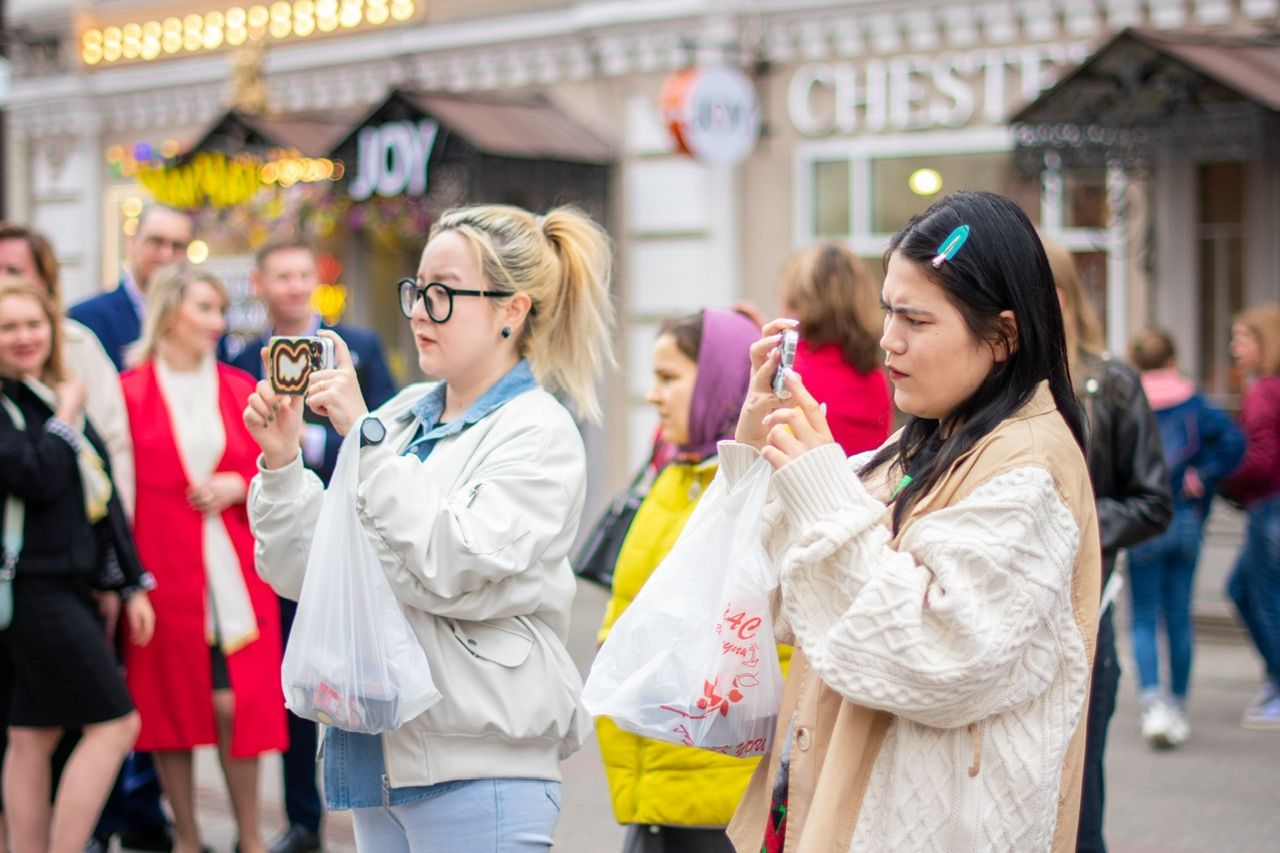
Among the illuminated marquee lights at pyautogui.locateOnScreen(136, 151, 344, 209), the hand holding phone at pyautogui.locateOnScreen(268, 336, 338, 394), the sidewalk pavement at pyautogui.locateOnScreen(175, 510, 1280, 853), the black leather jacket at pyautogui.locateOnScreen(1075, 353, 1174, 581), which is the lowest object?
the sidewalk pavement at pyautogui.locateOnScreen(175, 510, 1280, 853)

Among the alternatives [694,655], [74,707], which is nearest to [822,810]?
[694,655]

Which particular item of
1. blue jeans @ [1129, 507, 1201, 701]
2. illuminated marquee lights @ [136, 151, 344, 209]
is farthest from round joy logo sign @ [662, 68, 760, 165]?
blue jeans @ [1129, 507, 1201, 701]

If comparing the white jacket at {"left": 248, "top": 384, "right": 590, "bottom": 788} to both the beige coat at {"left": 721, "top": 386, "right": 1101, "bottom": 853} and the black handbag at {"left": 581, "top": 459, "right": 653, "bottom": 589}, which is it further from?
the black handbag at {"left": 581, "top": 459, "right": 653, "bottom": 589}

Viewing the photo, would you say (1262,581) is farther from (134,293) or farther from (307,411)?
(134,293)

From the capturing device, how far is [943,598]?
2141 mm

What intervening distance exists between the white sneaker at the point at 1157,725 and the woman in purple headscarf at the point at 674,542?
136 inches

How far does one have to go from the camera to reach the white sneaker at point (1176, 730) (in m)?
6.54

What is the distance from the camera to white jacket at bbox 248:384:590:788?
267 centimetres

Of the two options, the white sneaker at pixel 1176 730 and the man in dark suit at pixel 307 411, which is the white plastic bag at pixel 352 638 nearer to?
the man in dark suit at pixel 307 411

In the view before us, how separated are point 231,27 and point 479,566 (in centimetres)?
1248

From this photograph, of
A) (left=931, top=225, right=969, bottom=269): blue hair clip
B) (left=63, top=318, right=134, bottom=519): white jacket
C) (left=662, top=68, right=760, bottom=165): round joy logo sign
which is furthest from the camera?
(left=662, top=68, right=760, bottom=165): round joy logo sign

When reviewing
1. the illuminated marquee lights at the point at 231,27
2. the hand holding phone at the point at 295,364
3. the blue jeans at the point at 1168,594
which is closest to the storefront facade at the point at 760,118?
the illuminated marquee lights at the point at 231,27

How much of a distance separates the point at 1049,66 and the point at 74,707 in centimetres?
757

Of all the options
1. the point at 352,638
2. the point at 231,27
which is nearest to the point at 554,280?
the point at 352,638
